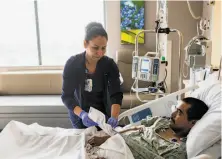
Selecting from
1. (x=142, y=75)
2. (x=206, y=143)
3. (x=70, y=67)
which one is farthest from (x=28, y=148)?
(x=142, y=75)

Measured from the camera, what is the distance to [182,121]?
1.66 metres

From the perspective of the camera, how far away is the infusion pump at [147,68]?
236 centimetres

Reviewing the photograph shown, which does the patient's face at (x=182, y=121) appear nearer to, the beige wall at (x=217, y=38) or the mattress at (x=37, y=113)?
the beige wall at (x=217, y=38)

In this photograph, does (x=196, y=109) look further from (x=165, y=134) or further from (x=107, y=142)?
(x=107, y=142)

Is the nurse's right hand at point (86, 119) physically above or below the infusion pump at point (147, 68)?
below

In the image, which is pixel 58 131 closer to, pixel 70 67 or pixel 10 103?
pixel 70 67

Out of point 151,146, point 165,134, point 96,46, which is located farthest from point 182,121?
point 96,46

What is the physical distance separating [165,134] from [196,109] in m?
0.28

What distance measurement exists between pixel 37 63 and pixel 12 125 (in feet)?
8.46

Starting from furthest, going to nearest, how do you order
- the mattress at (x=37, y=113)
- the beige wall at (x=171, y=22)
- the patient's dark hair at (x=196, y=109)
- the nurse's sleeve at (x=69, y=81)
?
the beige wall at (x=171, y=22)
the mattress at (x=37, y=113)
the nurse's sleeve at (x=69, y=81)
the patient's dark hair at (x=196, y=109)

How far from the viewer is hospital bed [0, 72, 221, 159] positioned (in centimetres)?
131

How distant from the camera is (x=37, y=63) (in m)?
4.27

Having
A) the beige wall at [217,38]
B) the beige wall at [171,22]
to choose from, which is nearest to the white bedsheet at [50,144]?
the beige wall at [217,38]

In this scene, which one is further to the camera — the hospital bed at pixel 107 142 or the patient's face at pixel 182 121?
the patient's face at pixel 182 121
